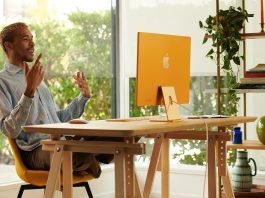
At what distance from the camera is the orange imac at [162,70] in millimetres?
3100

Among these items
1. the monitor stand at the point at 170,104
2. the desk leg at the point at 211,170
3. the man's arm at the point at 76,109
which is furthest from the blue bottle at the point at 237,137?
the man's arm at the point at 76,109

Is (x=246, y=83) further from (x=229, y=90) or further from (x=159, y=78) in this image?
(x=159, y=78)

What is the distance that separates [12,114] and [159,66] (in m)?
0.83

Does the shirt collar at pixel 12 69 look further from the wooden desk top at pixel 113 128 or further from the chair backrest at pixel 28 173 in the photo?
the wooden desk top at pixel 113 128

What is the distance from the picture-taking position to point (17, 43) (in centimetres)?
363

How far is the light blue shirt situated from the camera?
329 cm

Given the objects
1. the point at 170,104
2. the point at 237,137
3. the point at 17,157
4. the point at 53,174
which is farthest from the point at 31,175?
the point at 237,137

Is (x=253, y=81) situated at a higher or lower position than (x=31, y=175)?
higher

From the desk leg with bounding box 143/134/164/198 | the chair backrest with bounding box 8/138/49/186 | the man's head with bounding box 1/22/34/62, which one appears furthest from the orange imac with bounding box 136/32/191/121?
the man's head with bounding box 1/22/34/62

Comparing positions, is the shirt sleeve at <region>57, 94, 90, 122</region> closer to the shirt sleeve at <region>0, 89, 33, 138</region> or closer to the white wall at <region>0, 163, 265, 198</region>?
the shirt sleeve at <region>0, 89, 33, 138</region>

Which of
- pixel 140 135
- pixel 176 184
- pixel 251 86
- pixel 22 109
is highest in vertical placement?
pixel 251 86

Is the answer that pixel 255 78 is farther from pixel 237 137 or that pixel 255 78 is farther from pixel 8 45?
pixel 8 45

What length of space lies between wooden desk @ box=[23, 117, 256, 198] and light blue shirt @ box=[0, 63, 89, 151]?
430mm

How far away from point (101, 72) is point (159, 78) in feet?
6.51
